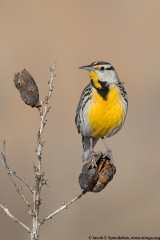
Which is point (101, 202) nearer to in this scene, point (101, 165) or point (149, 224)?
point (149, 224)

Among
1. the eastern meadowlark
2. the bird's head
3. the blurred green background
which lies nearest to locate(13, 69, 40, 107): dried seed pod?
the eastern meadowlark

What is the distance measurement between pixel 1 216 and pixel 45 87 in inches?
145

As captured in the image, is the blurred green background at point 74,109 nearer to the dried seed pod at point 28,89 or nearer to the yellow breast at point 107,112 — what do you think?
the yellow breast at point 107,112

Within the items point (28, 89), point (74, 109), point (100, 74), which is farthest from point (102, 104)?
point (74, 109)

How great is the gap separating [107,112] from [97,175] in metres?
1.35

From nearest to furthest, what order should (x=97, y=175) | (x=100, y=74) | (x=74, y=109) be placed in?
(x=97, y=175) → (x=100, y=74) → (x=74, y=109)

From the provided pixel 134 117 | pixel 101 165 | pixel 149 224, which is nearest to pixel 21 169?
pixel 149 224

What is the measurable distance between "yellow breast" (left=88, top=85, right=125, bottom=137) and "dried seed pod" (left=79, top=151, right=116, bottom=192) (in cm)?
117

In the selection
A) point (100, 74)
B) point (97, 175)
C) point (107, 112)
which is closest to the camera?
point (97, 175)

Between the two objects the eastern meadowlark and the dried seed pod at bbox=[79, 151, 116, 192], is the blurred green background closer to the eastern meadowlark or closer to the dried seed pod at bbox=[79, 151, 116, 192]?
the eastern meadowlark

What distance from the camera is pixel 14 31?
1238 centimetres

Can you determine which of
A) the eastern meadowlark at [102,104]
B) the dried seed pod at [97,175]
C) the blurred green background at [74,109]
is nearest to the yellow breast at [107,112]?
the eastern meadowlark at [102,104]

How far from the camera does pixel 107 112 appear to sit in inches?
205

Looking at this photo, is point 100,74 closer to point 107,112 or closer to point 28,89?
point 107,112
